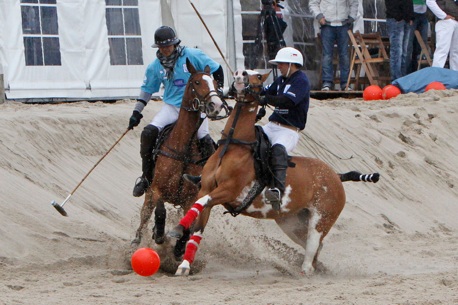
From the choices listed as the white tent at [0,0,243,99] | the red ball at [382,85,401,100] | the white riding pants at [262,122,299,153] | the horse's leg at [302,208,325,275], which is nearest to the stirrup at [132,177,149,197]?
the white riding pants at [262,122,299,153]

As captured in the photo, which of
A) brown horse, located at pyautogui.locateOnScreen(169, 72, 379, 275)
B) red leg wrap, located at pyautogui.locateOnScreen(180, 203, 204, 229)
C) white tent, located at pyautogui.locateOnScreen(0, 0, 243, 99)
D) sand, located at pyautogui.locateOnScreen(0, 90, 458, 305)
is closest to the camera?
sand, located at pyautogui.locateOnScreen(0, 90, 458, 305)

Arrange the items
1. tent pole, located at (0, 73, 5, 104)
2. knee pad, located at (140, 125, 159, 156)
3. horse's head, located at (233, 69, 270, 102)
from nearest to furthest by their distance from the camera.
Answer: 1. horse's head, located at (233, 69, 270, 102)
2. knee pad, located at (140, 125, 159, 156)
3. tent pole, located at (0, 73, 5, 104)

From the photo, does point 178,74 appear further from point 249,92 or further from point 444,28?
point 444,28

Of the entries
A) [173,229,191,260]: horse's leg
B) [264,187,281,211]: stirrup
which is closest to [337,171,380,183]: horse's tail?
[264,187,281,211]: stirrup

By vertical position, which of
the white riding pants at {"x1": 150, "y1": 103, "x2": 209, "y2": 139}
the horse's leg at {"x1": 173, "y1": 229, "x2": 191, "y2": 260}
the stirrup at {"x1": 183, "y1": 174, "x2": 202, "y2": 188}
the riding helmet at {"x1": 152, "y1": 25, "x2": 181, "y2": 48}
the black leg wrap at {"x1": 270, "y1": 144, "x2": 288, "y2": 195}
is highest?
the riding helmet at {"x1": 152, "y1": 25, "x2": 181, "y2": 48}

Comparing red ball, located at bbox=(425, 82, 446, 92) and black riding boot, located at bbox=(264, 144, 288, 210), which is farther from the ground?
black riding boot, located at bbox=(264, 144, 288, 210)

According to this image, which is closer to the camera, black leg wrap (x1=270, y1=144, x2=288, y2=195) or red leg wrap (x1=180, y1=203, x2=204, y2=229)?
red leg wrap (x1=180, y1=203, x2=204, y2=229)

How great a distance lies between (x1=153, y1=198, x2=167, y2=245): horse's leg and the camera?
12.2m

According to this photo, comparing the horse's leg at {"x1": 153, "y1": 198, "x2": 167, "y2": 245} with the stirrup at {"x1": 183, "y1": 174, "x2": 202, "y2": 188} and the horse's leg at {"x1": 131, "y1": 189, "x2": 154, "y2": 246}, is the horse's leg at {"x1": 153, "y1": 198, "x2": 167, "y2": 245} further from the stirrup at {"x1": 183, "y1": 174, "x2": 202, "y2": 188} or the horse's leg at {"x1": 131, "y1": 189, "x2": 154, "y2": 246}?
the stirrup at {"x1": 183, "y1": 174, "x2": 202, "y2": 188}

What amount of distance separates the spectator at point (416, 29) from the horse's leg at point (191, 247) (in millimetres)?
12210

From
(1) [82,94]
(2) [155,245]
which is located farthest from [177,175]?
Result: (1) [82,94]

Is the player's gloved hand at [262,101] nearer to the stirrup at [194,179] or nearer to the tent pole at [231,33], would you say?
the stirrup at [194,179]

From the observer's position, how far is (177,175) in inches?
490

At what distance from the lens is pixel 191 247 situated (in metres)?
11.2
